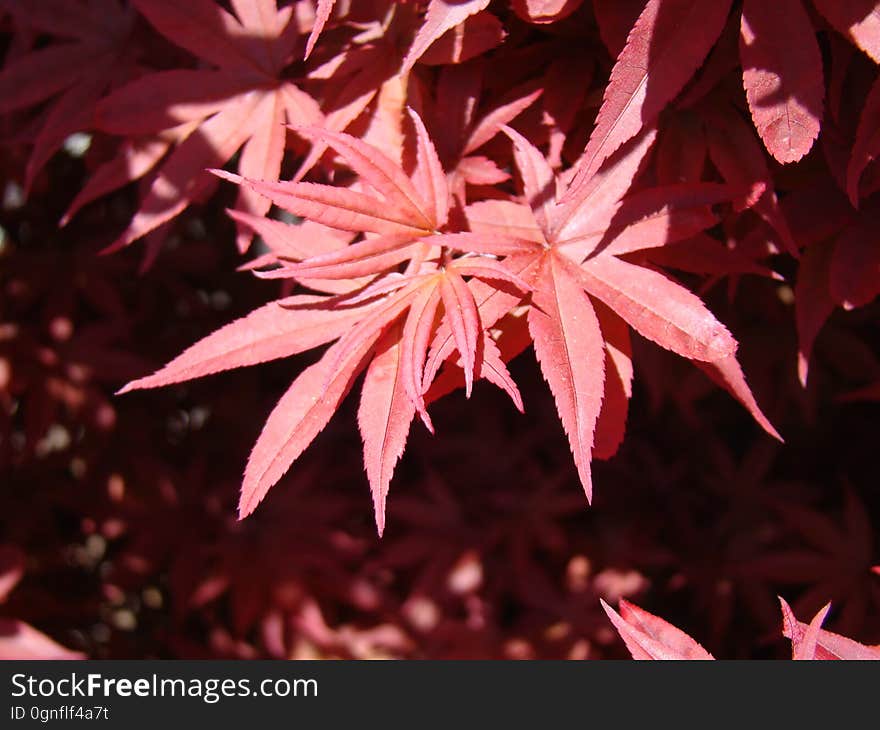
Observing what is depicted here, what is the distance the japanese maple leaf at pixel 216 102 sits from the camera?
2.71 feet

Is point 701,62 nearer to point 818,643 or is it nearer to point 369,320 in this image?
point 369,320

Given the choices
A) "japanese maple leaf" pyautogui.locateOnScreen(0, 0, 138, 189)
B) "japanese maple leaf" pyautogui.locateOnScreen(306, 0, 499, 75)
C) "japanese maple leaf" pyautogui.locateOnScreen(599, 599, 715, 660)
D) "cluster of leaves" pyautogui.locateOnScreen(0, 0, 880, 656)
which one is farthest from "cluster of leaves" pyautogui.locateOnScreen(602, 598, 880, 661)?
"japanese maple leaf" pyautogui.locateOnScreen(0, 0, 138, 189)

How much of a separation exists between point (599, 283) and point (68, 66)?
0.65 metres

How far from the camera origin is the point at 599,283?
68cm

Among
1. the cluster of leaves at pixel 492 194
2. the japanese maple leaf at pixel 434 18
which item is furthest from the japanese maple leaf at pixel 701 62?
the japanese maple leaf at pixel 434 18

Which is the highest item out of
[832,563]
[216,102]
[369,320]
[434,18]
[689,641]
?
[434,18]

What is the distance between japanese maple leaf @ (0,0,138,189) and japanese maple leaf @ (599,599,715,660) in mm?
721

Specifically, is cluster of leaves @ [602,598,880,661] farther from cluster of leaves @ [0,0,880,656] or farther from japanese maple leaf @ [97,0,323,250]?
japanese maple leaf @ [97,0,323,250]

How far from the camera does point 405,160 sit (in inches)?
29.8

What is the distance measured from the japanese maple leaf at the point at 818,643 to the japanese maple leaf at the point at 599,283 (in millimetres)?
153

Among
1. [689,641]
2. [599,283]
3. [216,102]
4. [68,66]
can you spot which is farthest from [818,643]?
[68,66]

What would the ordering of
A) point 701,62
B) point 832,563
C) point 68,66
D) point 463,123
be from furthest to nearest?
point 832,563, point 68,66, point 463,123, point 701,62

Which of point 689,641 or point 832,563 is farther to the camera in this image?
point 832,563

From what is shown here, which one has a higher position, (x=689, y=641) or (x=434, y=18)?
(x=434, y=18)
